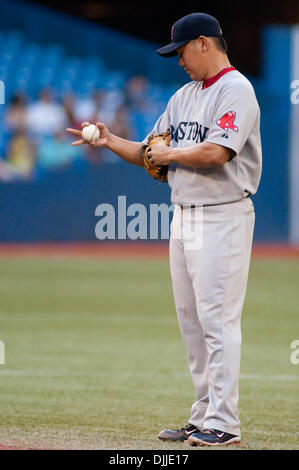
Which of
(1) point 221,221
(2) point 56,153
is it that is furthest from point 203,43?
(2) point 56,153

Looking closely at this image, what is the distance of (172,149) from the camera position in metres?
3.84

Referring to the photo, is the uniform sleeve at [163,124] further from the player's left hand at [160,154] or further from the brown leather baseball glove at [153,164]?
the player's left hand at [160,154]

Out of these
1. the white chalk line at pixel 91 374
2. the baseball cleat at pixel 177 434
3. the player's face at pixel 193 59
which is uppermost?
the player's face at pixel 193 59

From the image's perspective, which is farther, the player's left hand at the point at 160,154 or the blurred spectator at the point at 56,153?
the blurred spectator at the point at 56,153

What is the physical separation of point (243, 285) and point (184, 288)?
0.94 feet

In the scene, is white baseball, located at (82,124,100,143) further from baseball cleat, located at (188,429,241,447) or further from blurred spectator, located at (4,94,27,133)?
blurred spectator, located at (4,94,27,133)

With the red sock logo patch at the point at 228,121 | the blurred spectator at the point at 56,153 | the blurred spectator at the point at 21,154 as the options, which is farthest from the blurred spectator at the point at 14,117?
the red sock logo patch at the point at 228,121

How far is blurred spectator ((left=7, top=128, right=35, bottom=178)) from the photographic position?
1702 cm

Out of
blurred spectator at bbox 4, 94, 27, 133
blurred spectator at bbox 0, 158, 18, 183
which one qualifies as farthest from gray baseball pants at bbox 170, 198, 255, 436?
blurred spectator at bbox 4, 94, 27, 133

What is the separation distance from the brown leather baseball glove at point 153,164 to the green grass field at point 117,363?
1268mm

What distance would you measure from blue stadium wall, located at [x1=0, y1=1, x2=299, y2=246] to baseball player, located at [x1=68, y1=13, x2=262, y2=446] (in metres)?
12.1

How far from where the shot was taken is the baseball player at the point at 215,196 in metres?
3.77

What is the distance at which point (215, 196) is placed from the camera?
12.6 ft

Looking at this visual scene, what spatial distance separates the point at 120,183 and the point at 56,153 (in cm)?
148
